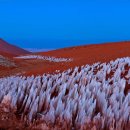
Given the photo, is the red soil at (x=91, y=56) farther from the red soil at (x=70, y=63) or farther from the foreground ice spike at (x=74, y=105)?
the foreground ice spike at (x=74, y=105)

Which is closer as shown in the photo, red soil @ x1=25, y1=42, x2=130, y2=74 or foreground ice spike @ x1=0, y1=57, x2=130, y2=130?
foreground ice spike @ x1=0, y1=57, x2=130, y2=130

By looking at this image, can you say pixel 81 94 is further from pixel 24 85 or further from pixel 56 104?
pixel 24 85

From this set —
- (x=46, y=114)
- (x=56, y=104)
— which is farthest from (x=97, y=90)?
(x=46, y=114)

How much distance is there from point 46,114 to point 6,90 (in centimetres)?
109

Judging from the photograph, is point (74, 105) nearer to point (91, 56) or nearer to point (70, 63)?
point (70, 63)

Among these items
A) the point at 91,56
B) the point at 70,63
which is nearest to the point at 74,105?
the point at 70,63

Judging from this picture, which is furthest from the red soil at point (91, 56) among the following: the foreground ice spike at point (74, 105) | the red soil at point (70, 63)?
the foreground ice spike at point (74, 105)

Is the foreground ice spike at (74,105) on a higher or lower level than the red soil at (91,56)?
lower

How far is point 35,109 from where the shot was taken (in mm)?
4633

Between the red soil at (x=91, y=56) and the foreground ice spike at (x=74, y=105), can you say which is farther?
the red soil at (x=91, y=56)

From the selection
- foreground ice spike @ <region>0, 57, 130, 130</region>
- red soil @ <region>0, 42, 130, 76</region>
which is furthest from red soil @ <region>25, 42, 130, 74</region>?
foreground ice spike @ <region>0, 57, 130, 130</region>

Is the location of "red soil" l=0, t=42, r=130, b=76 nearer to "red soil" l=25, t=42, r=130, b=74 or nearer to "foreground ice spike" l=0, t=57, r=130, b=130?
"red soil" l=25, t=42, r=130, b=74

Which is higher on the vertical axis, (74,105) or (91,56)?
(91,56)

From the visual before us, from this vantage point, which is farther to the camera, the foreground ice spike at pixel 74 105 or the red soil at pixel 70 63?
the red soil at pixel 70 63
